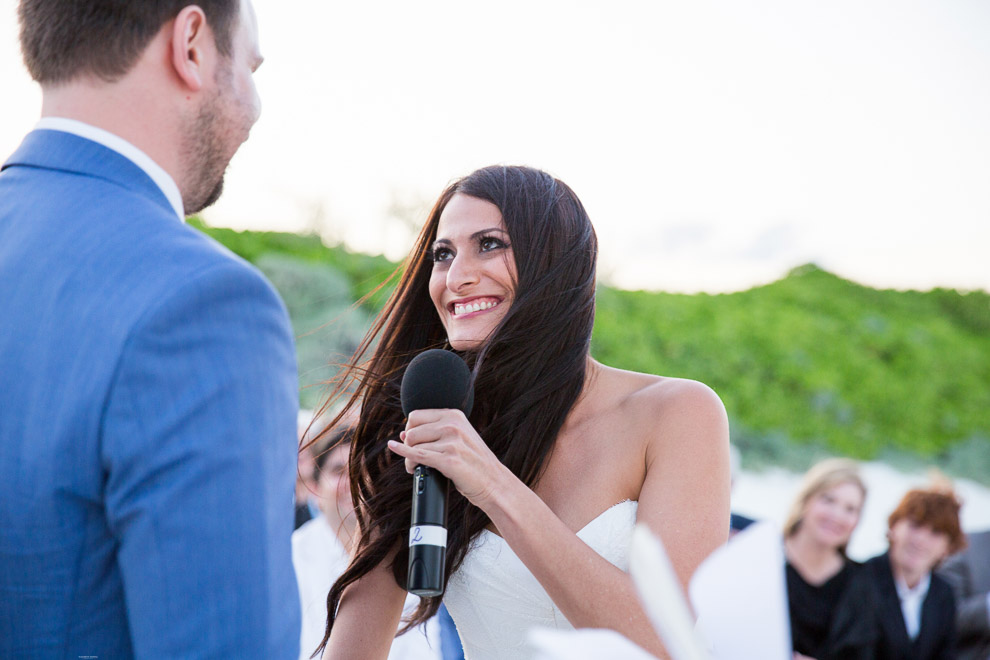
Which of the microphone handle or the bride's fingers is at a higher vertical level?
the bride's fingers

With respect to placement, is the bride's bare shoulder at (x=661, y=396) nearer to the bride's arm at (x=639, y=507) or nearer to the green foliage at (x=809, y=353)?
the bride's arm at (x=639, y=507)

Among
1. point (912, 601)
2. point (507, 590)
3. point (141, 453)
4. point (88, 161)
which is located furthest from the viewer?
point (912, 601)

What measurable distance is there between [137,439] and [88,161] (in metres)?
0.50

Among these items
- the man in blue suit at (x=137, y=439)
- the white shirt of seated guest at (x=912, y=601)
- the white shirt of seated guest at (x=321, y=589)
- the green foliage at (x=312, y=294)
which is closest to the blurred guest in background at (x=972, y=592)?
the white shirt of seated guest at (x=912, y=601)

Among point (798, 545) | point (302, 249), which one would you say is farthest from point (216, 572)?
point (302, 249)

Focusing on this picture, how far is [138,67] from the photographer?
56.0 inches

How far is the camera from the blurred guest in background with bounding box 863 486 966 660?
620 centimetres

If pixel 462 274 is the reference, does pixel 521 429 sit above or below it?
below

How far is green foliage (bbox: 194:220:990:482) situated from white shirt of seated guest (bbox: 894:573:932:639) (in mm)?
3560

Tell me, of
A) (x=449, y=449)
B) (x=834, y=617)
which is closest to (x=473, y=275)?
(x=449, y=449)

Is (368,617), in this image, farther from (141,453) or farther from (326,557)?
(326,557)

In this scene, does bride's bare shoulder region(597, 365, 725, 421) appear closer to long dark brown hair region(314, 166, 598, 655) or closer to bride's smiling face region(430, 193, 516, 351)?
long dark brown hair region(314, 166, 598, 655)

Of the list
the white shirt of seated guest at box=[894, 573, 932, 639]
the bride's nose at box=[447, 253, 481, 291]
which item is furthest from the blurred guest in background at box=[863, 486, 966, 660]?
the bride's nose at box=[447, 253, 481, 291]

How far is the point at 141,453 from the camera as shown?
1175mm
